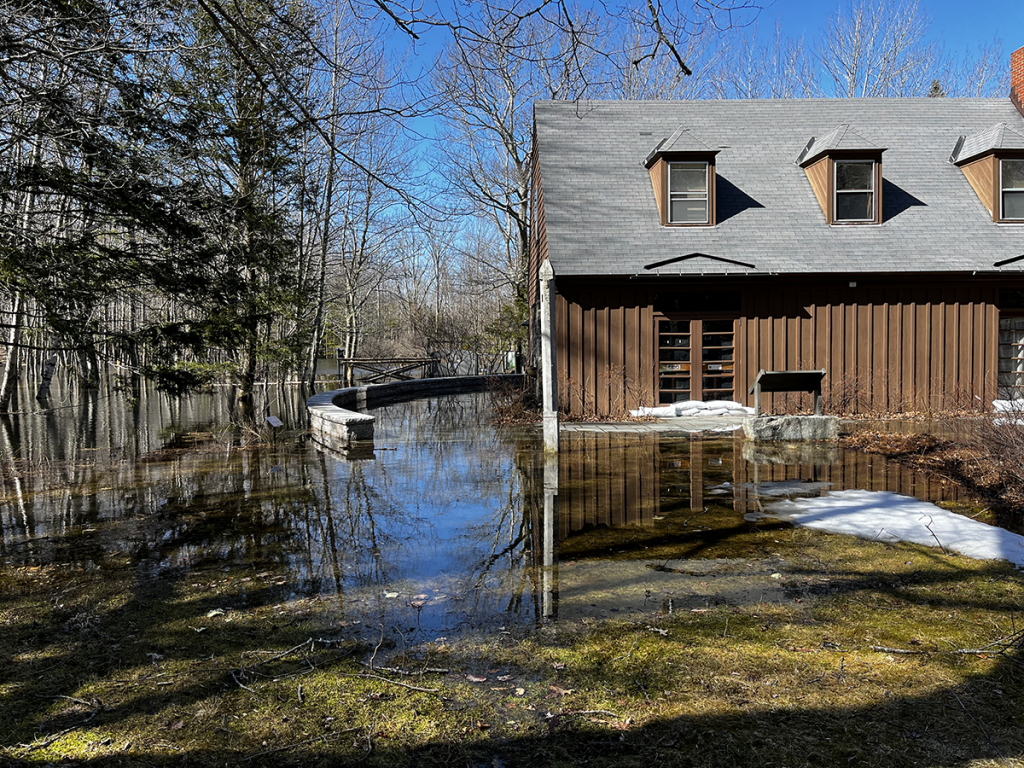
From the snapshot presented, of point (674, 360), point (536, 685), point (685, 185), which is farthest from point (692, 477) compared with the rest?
point (685, 185)

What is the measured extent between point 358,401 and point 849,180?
42.6 feet

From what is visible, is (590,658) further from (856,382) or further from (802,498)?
(856,382)

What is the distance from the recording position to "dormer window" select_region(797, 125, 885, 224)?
14.9 meters

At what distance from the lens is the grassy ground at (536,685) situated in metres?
2.87

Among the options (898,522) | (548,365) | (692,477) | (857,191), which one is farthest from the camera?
(857,191)

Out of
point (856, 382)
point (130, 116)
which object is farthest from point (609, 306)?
point (130, 116)

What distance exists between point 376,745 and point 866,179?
15.8m

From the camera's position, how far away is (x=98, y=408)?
799 inches

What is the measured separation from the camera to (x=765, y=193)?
15.6m

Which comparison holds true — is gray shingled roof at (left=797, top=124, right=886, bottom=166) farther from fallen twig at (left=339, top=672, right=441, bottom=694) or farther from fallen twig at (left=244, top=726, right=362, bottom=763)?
fallen twig at (left=244, top=726, right=362, bottom=763)

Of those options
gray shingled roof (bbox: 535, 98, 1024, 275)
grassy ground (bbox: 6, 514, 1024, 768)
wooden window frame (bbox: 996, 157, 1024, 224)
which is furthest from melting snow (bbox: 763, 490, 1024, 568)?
wooden window frame (bbox: 996, 157, 1024, 224)

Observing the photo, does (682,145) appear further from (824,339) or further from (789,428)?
(789,428)

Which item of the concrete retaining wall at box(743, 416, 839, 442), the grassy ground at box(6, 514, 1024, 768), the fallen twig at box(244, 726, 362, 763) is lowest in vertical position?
the fallen twig at box(244, 726, 362, 763)

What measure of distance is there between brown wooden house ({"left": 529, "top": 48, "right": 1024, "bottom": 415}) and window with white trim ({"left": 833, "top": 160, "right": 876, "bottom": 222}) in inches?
1.1
